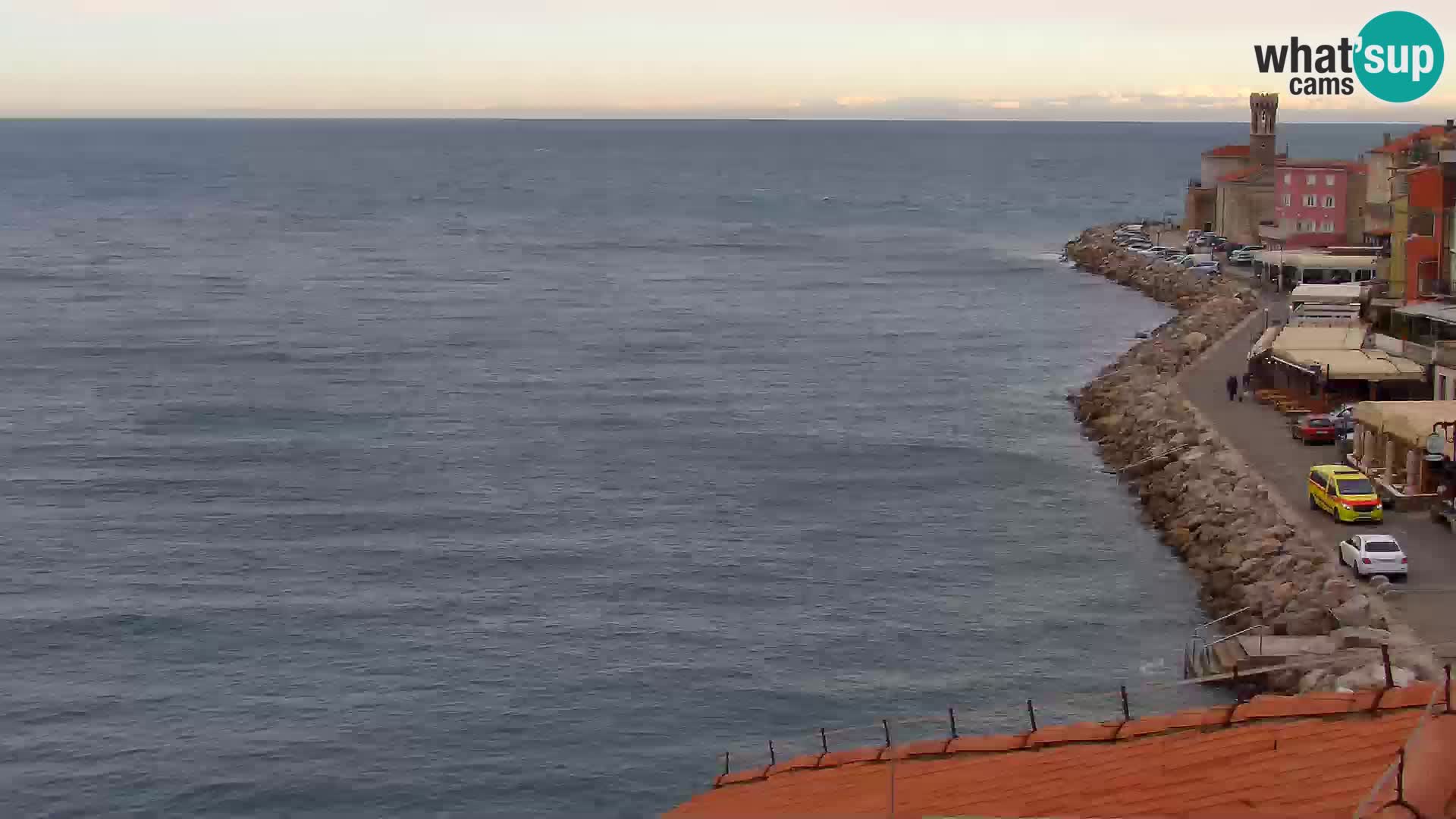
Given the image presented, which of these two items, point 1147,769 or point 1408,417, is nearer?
point 1147,769

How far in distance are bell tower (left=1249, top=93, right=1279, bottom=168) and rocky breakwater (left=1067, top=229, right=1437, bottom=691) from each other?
32522 mm

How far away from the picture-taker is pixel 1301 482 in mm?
33906

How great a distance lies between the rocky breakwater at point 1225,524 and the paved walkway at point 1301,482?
37 cm

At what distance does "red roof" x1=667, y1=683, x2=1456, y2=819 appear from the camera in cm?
1005

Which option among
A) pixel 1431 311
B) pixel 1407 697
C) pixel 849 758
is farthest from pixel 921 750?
pixel 1431 311

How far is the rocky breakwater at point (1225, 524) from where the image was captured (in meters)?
23.8

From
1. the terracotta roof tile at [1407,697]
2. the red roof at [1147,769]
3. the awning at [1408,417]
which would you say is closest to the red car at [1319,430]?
the awning at [1408,417]

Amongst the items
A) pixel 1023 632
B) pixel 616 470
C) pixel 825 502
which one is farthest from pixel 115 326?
pixel 1023 632

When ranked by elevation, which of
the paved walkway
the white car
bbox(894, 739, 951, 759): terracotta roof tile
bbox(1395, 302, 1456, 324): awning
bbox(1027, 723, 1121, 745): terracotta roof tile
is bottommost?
the paved walkway

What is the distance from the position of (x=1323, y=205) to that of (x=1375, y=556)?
166 feet

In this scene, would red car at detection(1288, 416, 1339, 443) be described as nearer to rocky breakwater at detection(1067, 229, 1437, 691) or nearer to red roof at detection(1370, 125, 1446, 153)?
rocky breakwater at detection(1067, 229, 1437, 691)

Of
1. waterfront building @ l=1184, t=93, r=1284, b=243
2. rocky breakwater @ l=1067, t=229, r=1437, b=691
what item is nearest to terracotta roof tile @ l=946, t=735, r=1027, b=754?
rocky breakwater @ l=1067, t=229, r=1437, b=691

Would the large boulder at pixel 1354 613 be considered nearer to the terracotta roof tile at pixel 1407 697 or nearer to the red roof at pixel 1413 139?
the terracotta roof tile at pixel 1407 697

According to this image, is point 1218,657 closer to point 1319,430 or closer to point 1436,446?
point 1436,446
